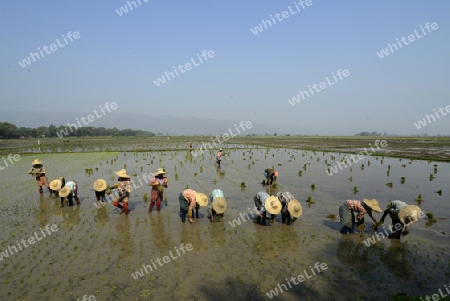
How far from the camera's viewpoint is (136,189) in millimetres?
13906

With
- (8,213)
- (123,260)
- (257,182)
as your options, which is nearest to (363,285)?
(123,260)

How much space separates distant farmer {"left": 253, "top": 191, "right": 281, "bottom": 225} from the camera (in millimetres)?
8492

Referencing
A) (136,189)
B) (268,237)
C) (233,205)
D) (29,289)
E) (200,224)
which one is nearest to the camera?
(29,289)

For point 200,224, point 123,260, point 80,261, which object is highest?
point 80,261

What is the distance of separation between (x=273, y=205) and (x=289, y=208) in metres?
0.56

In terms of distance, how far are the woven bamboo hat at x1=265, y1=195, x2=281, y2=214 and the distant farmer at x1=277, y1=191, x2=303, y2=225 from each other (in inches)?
14.0

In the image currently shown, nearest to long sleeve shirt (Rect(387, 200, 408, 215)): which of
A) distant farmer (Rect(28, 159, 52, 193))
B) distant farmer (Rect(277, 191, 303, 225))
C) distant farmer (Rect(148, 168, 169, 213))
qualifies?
distant farmer (Rect(277, 191, 303, 225))

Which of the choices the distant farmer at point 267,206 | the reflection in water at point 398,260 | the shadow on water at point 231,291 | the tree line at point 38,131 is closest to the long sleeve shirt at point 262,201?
the distant farmer at point 267,206

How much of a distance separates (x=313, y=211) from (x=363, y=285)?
16.2 feet

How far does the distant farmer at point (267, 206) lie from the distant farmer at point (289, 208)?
0.35m

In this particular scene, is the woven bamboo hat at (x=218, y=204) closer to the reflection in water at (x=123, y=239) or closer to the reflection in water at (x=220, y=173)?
the reflection in water at (x=123, y=239)

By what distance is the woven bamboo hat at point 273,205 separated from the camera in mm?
8469

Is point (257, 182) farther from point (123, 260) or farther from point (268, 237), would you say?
point (123, 260)

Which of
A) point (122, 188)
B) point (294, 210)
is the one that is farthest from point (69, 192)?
point (294, 210)
